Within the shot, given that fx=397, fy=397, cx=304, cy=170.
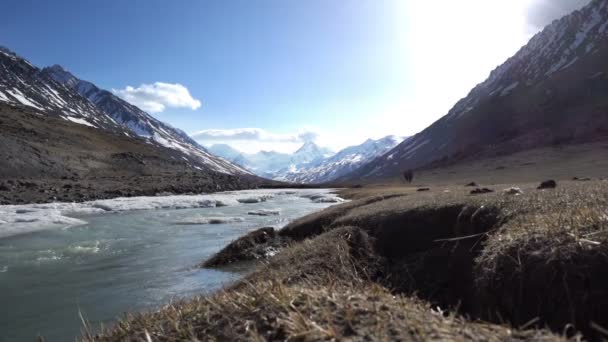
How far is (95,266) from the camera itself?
19047 millimetres

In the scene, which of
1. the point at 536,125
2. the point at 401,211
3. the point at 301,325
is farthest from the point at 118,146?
the point at 536,125

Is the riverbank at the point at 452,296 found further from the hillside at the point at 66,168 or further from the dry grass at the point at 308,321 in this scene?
the hillside at the point at 66,168

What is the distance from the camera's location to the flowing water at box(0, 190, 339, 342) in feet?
41.2

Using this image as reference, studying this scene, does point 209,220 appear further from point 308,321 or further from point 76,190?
point 76,190

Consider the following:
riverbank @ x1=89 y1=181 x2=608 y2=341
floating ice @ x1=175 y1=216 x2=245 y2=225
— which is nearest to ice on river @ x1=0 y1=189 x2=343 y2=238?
floating ice @ x1=175 y1=216 x2=245 y2=225

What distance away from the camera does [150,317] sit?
578cm

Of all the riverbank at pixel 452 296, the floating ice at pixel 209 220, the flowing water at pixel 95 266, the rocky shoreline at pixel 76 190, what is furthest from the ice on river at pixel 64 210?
the riverbank at pixel 452 296

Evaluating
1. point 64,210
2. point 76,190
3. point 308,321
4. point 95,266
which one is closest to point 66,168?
point 76,190

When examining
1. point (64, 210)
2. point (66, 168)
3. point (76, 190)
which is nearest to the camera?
point (64, 210)

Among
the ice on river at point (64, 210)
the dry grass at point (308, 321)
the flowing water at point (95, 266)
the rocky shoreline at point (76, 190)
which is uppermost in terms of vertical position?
the rocky shoreline at point (76, 190)

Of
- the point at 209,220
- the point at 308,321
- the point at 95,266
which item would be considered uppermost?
the point at 308,321

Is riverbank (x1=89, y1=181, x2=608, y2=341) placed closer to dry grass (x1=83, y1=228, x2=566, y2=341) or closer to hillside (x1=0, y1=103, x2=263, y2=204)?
dry grass (x1=83, y1=228, x2=566, y2=341)

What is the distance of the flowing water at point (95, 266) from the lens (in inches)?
495

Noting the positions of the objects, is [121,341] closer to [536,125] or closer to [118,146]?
[118,146]
